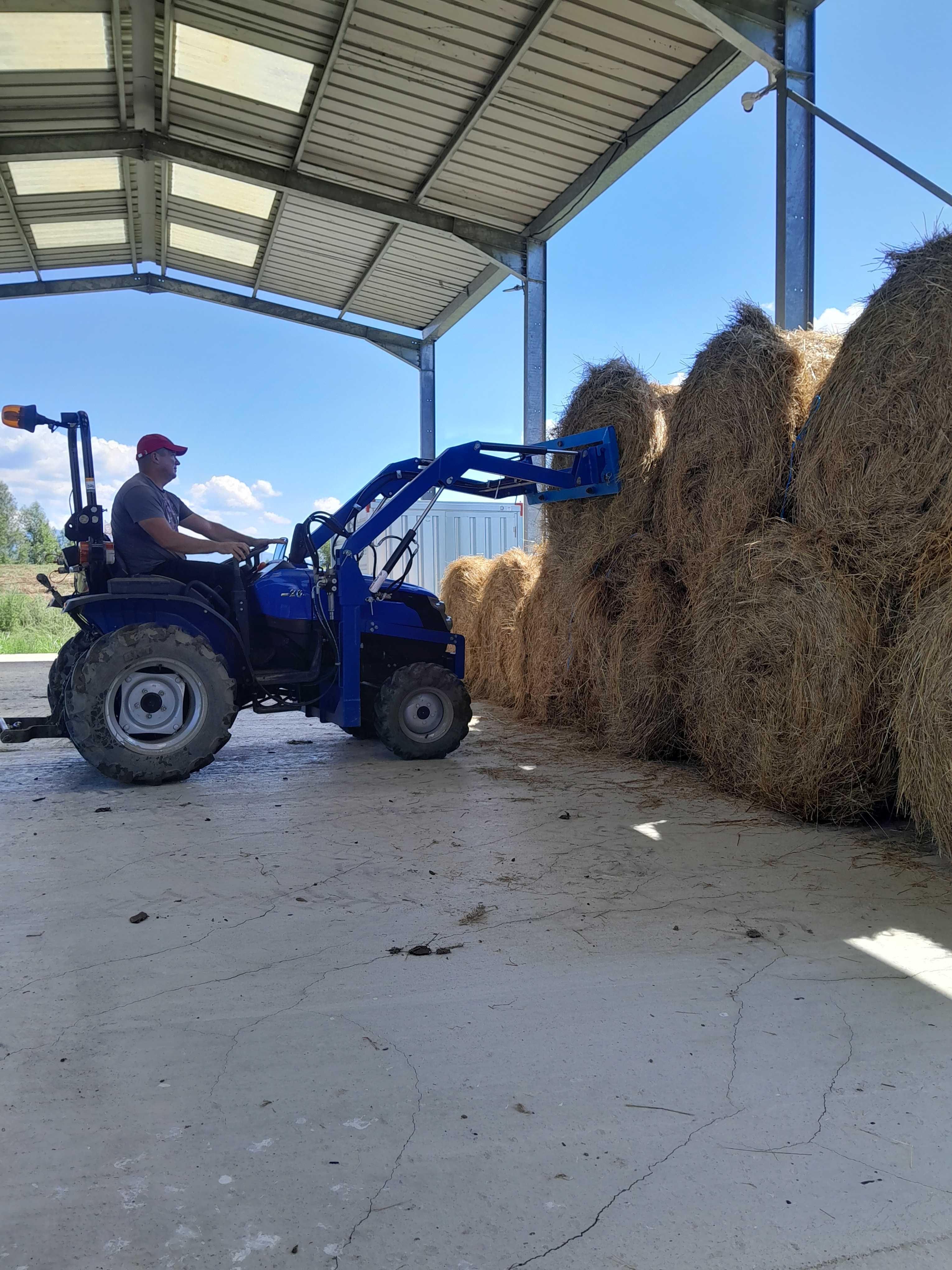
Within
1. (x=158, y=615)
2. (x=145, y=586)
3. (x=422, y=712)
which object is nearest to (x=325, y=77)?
(x=145, y=586)

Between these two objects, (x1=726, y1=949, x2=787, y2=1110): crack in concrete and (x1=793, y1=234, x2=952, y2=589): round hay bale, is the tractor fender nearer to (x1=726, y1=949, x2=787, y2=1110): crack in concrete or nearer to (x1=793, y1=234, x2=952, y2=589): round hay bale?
(x1=793, y1=234, x2=952, y2=589): round hay bale

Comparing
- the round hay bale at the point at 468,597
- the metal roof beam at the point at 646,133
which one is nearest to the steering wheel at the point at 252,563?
the round hay bale at the point at 468,597

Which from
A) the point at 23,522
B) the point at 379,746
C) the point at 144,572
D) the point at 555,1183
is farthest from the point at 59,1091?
the point at 23,522

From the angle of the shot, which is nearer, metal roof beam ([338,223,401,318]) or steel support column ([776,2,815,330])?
steel support column ([776,2,815,330])

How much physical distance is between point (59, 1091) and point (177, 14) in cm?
811

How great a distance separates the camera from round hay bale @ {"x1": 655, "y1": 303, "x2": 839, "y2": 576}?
15.5 ft

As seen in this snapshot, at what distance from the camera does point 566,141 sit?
27.1 feet

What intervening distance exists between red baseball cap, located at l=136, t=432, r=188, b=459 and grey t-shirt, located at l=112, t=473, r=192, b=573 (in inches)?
6.5

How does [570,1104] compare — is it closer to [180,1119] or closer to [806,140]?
[180,1119]

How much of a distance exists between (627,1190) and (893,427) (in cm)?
323

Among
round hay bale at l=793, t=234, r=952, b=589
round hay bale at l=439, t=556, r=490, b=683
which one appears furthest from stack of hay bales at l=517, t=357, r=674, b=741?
round hay bale at l=439, t=556, r=490, b=683

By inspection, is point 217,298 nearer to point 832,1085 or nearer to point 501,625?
point 501,625

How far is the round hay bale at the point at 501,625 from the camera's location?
809 centimetres

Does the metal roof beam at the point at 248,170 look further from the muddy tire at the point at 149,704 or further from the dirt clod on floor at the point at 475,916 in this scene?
the dirt clod on floor at the point at 475,916
